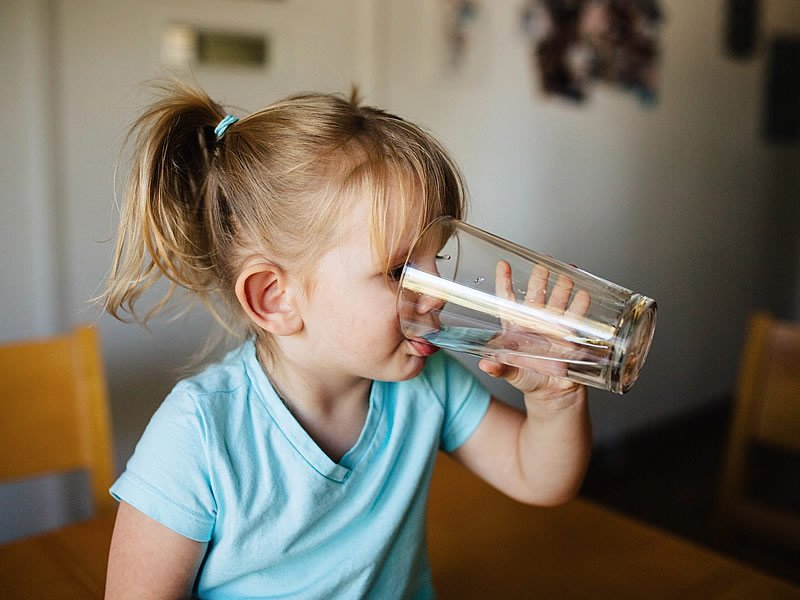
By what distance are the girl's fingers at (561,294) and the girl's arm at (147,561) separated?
0.37 meters

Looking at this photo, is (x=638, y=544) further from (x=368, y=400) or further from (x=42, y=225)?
(x=42, y=225)

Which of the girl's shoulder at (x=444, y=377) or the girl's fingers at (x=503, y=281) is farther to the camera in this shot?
the girl's shoulder at (x=444, y=377)

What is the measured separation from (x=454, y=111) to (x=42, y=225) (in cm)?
117

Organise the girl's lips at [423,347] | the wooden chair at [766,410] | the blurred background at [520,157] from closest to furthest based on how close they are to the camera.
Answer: the girl's lips at [423,347]
the wooden chair at [766,410]
the blurred background at [520,157]

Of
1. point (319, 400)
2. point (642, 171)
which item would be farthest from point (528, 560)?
point (642, 171)

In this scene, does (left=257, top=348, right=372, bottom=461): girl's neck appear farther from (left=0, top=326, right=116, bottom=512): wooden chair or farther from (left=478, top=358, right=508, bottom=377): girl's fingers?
(left=0, top=326, right=116, bottom=512): wooden chair

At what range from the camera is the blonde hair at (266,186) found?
0.72 metres

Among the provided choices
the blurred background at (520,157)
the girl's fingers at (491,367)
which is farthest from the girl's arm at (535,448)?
the blurred background at (520,157)

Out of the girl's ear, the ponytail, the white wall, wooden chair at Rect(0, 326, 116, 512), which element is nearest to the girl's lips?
the girl's ear

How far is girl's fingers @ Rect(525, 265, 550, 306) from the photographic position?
623 mm

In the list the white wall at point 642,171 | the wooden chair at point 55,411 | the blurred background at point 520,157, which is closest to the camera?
the wooden chair at point 55,411

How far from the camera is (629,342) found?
2.05ft

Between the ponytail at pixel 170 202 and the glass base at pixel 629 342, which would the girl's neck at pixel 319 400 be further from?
the glass base at pixel 629 342

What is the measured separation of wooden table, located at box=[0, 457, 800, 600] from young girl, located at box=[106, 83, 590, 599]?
3.0 inches
